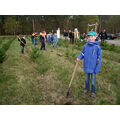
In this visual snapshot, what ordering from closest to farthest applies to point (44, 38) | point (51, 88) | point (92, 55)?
1. point (92, 55)
2. point (51, 88)
3. point (44, 38)

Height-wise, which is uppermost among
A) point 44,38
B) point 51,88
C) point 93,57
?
point 44,38

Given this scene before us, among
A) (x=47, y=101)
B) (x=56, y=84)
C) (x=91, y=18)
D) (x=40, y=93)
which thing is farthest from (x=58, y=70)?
(x=91, y=18)

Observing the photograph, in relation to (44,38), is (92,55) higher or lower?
lower

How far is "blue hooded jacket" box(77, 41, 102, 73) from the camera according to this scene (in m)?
2.82

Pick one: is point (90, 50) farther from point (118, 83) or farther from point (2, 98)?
point (2, 98)

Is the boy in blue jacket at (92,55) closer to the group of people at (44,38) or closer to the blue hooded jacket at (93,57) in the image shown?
the blue hooded jacket at (93,57)

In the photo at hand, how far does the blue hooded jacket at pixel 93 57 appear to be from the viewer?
2.82m

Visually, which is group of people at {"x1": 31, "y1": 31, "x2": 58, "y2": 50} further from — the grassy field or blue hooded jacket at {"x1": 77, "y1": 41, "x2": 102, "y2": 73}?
blue hooded jacket at {"x1": 77, "y1": 41, "x2": 102, "y2": 73}

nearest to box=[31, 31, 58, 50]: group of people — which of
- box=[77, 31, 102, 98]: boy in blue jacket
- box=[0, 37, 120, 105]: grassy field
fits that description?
box=[0, 37, 120, 105]: grassy field

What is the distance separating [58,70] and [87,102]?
7.44 feet

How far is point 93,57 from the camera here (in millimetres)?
2842

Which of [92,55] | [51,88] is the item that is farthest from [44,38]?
[92,55]

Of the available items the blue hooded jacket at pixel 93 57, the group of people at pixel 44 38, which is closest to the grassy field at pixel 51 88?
the blue hooded jacket at pixel 93 57

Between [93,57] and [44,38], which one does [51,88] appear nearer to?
[93,57]
